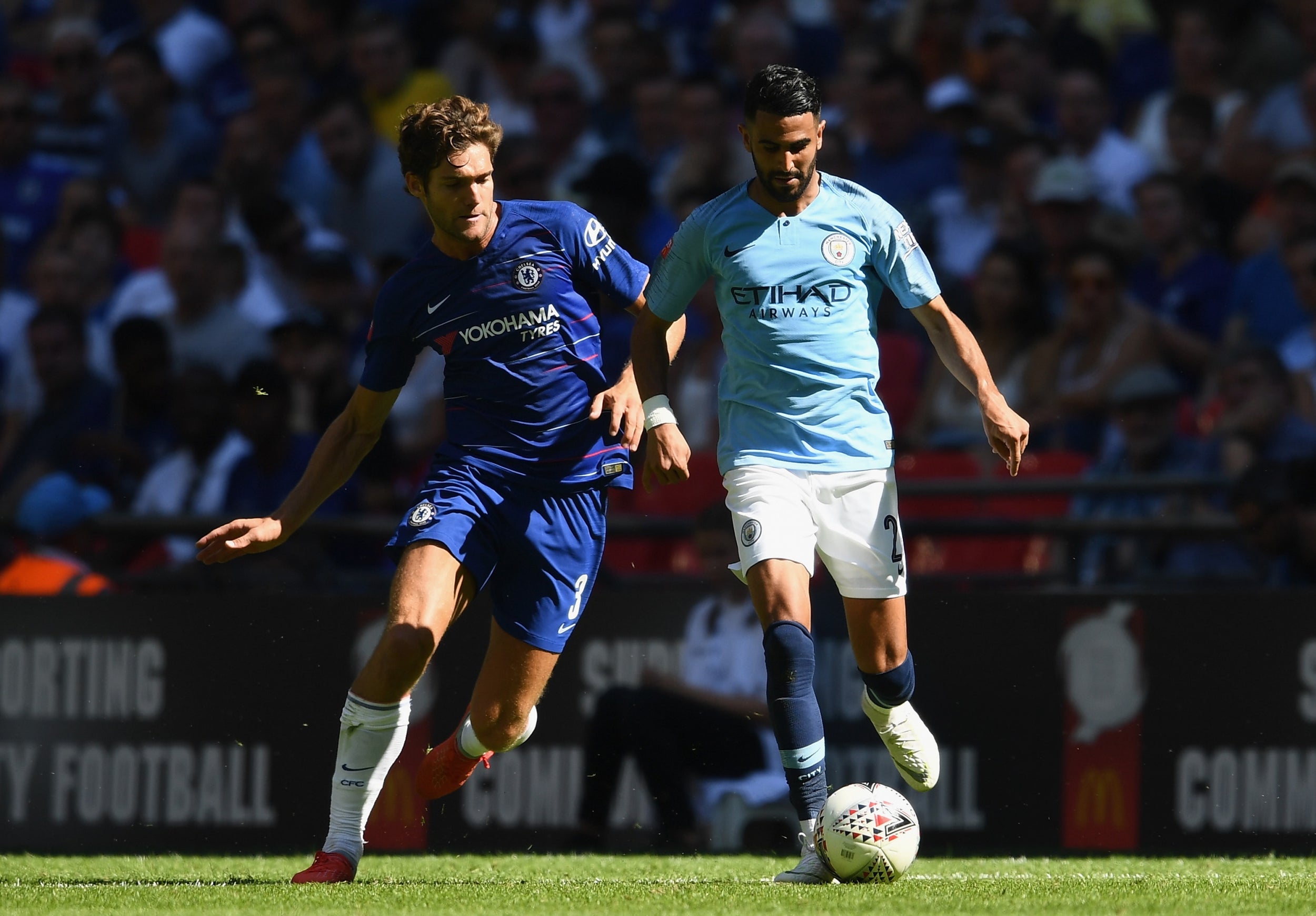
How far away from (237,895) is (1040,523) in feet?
13.4

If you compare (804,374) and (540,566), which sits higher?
(804,374)

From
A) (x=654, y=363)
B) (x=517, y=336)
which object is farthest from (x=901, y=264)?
(x=517, y=336)

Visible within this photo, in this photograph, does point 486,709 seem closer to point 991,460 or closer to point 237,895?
point 237,895

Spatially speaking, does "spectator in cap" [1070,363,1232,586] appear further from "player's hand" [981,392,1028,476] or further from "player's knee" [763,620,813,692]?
"player's knee" [763,620,813,692]

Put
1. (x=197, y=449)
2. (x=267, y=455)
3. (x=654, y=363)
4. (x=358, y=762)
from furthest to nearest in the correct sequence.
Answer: (x=197, y=449), (x=267, y=455), (x=654, y=363), (x=358, y=762)

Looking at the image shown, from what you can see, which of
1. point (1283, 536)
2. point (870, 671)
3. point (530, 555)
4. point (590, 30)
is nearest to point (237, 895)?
point (530, 555)

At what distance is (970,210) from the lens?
35.9 feet

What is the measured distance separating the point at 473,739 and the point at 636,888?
33.6 inches

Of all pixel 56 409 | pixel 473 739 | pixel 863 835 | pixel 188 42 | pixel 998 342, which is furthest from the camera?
pixel 188 42

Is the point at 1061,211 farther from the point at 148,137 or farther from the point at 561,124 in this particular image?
the point at 148,137

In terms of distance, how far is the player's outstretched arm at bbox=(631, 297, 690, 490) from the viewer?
5738 mm

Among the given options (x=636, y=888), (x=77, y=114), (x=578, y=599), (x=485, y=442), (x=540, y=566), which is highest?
(x=77, y=114)

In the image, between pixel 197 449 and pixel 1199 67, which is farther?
pixel 1199 67

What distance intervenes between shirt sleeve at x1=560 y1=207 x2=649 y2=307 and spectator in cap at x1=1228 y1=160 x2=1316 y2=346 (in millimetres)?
4819
